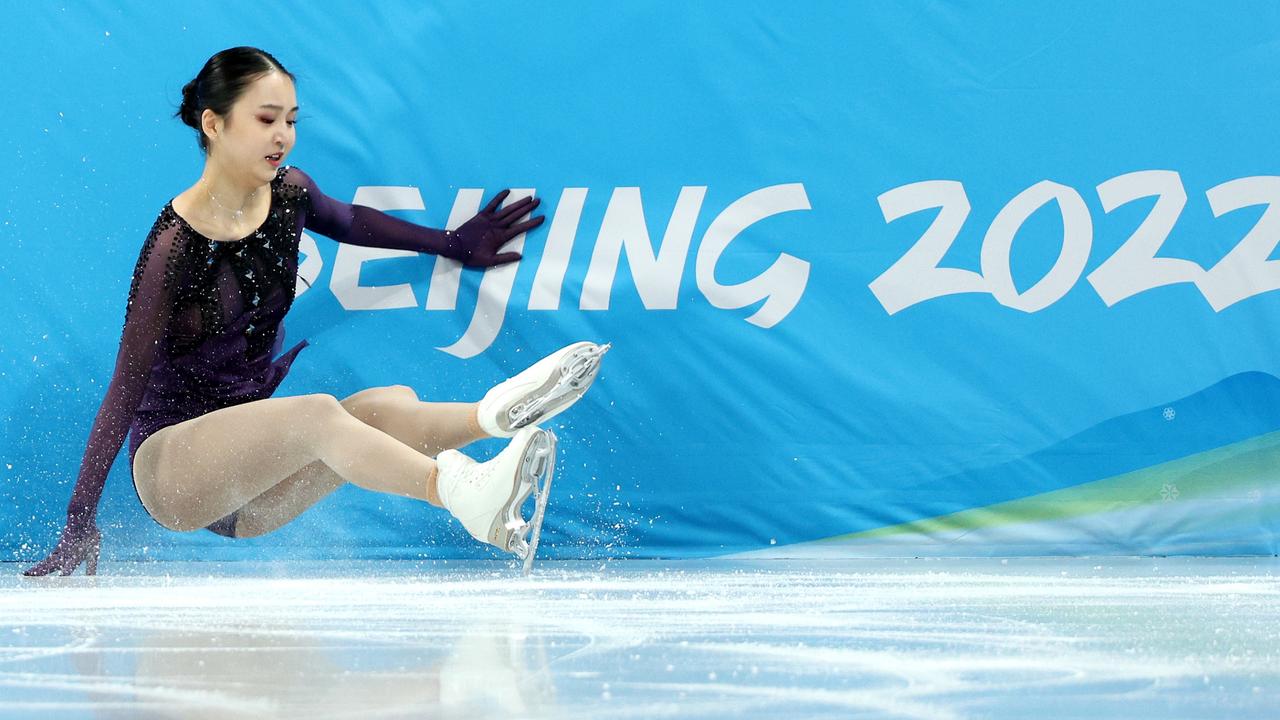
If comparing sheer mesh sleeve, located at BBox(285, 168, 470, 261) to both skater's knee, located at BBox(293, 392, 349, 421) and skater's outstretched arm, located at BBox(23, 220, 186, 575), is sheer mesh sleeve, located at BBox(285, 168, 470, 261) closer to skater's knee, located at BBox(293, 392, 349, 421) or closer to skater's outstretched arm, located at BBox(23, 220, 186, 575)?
skater's outstretched arm, located at BBox(23, 220, 186, 575)

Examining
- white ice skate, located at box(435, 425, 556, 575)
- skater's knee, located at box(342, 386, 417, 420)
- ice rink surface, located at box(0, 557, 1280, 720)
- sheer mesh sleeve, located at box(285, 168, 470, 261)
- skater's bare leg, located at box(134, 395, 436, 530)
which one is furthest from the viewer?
sheer mesh sleeve, located at box(285, 168, 470, 261)

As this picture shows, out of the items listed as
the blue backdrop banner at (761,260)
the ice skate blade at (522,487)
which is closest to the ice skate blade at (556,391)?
the ice skate blade at (522,487)

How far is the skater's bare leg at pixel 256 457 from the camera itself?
2273 mm

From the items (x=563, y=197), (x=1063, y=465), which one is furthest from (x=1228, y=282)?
(x=563, y=197)

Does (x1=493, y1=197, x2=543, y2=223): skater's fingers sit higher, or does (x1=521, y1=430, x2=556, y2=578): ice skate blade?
(x1=493, y1=197, x2=543, y2=223): skater's fingers

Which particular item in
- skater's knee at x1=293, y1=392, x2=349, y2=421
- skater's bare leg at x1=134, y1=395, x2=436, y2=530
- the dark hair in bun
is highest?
the dark hair in bun

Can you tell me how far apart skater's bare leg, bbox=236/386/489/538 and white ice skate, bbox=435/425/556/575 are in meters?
0.25

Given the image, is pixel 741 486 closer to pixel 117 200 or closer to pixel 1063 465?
pixel 1063 465

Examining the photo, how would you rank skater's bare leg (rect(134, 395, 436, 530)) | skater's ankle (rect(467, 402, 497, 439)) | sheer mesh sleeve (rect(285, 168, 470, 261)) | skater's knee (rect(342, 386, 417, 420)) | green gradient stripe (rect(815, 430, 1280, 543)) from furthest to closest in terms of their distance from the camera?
1. green gradient stripe (rect(815, 430, 1280, 543))
2. sheer mesh sleeve (rect(285, 168, 470, 261))
3. skater's knee (rect(342, 386, 417, 420))
4. skater's ankle (rect(467, 402, 497, 439))
5. skater's bare leg (rect(134, 395, 436, 530))

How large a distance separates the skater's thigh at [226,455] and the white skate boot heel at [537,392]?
0.84ft

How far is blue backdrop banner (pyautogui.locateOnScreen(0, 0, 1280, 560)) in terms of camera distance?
117 inches

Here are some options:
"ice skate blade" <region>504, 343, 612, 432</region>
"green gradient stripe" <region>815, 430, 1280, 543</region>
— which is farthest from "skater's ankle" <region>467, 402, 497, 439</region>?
"green gradient stripe" <region>815, 430, 1280, 543</region>

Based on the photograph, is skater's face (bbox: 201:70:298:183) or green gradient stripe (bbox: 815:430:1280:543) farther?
green gradient stripe (bbox: 815:430:1280:543)

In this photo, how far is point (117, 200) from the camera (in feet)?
10.1
